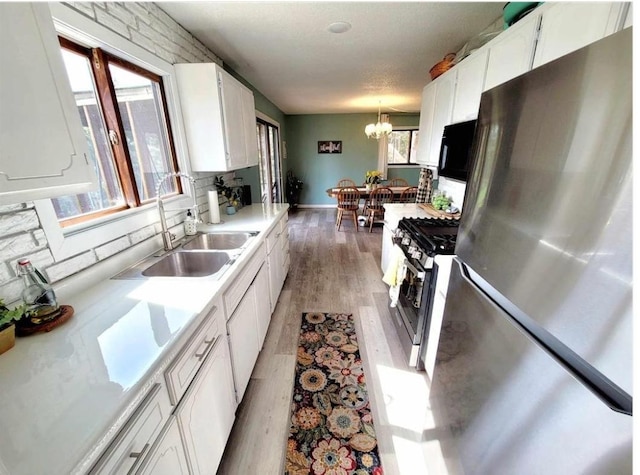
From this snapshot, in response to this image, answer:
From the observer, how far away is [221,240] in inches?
78.0

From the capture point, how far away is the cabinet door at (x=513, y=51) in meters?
1.34

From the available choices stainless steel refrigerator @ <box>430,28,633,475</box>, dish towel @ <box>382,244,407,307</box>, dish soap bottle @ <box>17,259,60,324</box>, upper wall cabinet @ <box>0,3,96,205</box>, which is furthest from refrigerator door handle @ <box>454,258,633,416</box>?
dish soap bottle @ <box>17,259,60,324</box>

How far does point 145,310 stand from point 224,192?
1.86 metres

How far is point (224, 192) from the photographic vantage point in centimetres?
268

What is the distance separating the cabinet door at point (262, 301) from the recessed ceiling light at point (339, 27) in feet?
6.48

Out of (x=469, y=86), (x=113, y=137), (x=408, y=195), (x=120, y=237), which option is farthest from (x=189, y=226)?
(x=408, y=195)

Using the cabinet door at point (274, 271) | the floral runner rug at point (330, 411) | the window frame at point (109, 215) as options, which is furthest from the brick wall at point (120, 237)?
the floral runner rug at point (330, 411)

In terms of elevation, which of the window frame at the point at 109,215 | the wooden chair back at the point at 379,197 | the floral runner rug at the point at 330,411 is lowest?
the floral runner rug at the point at 330,411

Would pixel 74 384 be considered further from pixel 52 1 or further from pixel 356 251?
pixel 356 251

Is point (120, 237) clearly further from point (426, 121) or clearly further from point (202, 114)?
point (426, 121)

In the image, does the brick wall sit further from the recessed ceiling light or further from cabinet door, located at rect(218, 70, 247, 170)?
the recessed ceiling light

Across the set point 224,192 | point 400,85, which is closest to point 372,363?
point 224,192

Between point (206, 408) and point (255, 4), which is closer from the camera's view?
point (206, 408)

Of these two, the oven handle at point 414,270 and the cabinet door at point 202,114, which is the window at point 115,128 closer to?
the cabinet door at point 202,114
